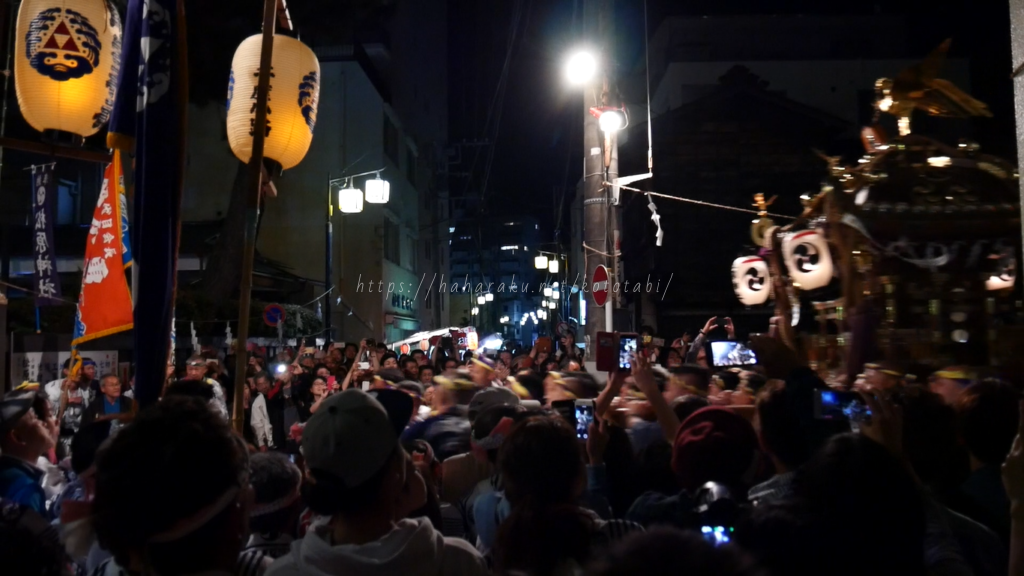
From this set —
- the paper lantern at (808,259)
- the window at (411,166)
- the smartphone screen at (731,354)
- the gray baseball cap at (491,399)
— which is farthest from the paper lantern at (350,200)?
the gray baseball cap at (491,399)

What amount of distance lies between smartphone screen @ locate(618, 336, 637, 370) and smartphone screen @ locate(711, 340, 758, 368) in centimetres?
257

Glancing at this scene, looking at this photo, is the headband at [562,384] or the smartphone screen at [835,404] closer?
the smartphone screen at [835,404]

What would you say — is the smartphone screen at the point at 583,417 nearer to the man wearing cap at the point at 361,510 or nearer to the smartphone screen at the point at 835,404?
the smartphone screen at the point at 835,404

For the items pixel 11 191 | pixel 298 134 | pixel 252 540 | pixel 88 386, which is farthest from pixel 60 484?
pixel 11 191

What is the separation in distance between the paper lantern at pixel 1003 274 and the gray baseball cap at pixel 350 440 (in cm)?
609

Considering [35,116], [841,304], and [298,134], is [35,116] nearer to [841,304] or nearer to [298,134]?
[298,134]

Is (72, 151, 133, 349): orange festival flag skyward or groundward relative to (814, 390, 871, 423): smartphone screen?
skyward

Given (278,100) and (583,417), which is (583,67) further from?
(583,417)

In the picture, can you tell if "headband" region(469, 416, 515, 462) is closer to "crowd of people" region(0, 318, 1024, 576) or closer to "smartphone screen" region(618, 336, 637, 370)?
"crowd of people" region(0, 318, 1024, 576)

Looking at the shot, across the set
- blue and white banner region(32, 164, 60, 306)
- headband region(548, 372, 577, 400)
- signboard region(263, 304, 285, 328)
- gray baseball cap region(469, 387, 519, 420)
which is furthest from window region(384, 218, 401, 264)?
gray baseball cap region(469, 387, 519, 420)

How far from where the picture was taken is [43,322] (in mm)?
16203

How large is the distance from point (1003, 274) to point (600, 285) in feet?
16.8

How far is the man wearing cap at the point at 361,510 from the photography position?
232 centimetres

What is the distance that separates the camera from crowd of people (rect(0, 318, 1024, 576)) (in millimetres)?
2119
